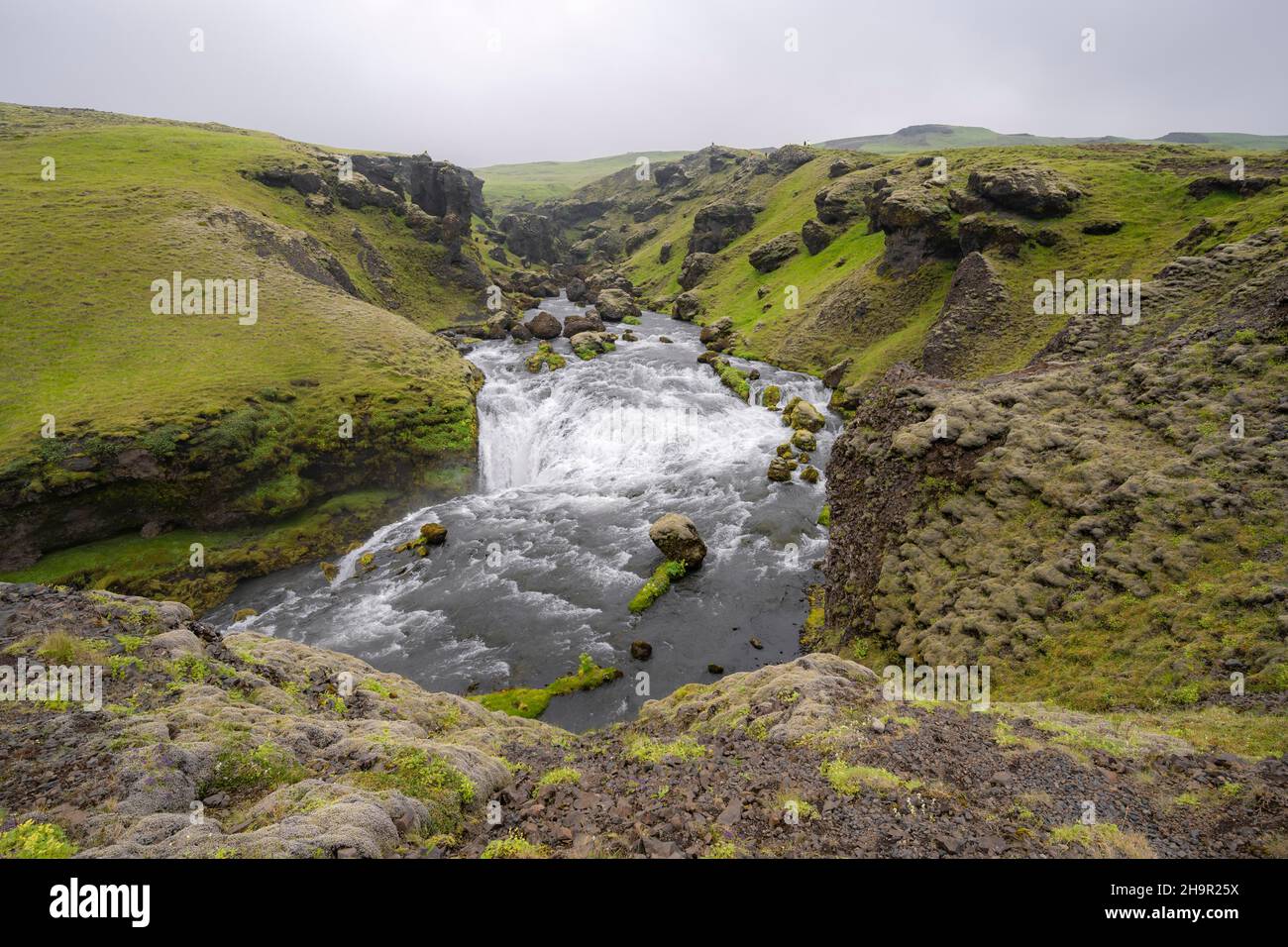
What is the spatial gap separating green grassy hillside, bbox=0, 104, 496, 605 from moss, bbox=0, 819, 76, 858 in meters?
30.1

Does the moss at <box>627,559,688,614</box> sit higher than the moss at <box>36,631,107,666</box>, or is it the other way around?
the moss at <box>36,631,107,666</box>

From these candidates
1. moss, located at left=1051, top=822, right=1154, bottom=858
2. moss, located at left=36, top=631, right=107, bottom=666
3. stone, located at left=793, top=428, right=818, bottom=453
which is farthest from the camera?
stone, located at left=793, top=428, right=818, bottom=453

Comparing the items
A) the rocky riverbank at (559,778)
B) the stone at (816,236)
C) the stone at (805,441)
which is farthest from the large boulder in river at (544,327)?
the rocky riverbank at (559,778)

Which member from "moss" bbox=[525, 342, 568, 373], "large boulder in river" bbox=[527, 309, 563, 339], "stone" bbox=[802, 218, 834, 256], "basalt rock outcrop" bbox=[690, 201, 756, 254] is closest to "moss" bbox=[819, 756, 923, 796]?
"moss" bbox=[525, 342, 568, 373]

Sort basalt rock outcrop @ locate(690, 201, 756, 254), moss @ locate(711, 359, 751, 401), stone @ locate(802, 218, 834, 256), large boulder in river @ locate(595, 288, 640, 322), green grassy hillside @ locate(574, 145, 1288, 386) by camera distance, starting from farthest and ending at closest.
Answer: basalt rock outcrop @ locate(690, 201, 756, 254) → large boulder in river @ locate(595, 288, 640, 322) → stone @ locate(802, 218, 834, 256) → moss @ locate(711, 359, 751, 401) → green grassy hillside @ locate(574, 145, 1288, 386)

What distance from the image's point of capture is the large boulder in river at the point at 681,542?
1265 inches

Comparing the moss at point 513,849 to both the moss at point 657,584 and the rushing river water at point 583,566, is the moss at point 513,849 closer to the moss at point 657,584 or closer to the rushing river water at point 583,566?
the rushing river water at point 583,566

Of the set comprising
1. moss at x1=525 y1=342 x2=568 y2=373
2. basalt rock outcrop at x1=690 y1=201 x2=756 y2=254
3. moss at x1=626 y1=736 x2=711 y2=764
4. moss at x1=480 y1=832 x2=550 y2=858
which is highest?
basalt rock outcrop at x1=690 y1=201 x2=756 y2=254

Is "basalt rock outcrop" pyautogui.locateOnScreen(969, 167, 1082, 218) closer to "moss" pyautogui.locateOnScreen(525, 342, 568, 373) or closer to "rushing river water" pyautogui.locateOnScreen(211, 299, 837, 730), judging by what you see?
"rushing river water" pyautogui.locateOnScreen(211, 299, 837, 730)

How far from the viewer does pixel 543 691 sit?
24.2 meters

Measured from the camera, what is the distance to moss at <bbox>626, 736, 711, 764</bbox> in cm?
1248

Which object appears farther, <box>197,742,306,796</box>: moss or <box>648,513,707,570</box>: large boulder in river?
<box>648,513,707,570</box>: large boulder in river
